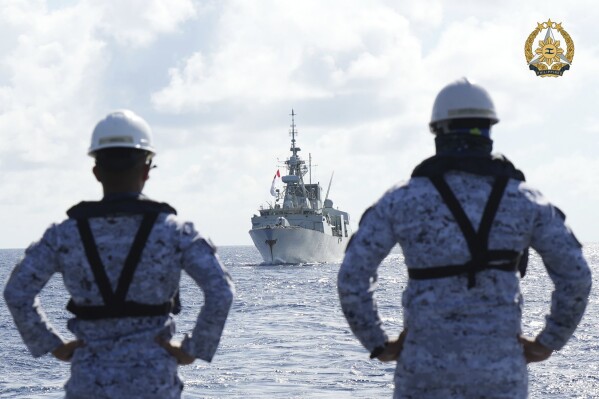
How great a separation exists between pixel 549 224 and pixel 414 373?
31.7 inches

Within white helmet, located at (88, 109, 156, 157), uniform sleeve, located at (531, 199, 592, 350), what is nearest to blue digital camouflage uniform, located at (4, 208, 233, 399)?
white helmet, located at (88, 109, 156, 157)

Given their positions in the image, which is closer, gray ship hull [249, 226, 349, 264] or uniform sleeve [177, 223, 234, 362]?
uniform sleeve [177, 223, 234, 362]

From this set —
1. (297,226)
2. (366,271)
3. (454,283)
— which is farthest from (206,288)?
(297,226)

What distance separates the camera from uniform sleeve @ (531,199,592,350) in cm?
366

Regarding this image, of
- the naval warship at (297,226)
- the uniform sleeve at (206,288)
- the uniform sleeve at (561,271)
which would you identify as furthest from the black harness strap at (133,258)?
the naval warship at (297,226)

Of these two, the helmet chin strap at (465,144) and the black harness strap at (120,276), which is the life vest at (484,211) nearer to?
the helmet chin strap at (465,144)

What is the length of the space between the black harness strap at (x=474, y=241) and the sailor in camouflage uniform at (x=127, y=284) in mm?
924

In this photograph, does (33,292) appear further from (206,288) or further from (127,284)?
(206,288)

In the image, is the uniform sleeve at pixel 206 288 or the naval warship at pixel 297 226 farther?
the naval warship at pixel 297 226

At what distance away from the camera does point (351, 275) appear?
366cm

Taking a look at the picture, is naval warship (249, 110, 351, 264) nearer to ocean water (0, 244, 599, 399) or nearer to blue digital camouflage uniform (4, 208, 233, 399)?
ocean water (0, 244, 599, 399)

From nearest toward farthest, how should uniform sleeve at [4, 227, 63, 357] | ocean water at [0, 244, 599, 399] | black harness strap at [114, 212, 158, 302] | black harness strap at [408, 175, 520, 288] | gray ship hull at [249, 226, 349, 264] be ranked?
1. black harness strap at [408, 175, 520, 288]
2. black harness strap at [114, 212, 158, 302]
3. uniform sleeve at [4, 227, 63, 357]
4. ocean water at [0, 244, 599, 399]
5. gray ship hull at [249, 226, 349, 264]

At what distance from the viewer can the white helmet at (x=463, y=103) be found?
380 centimetres

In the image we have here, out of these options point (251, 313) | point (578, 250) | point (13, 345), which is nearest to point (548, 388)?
point (578, 250)
